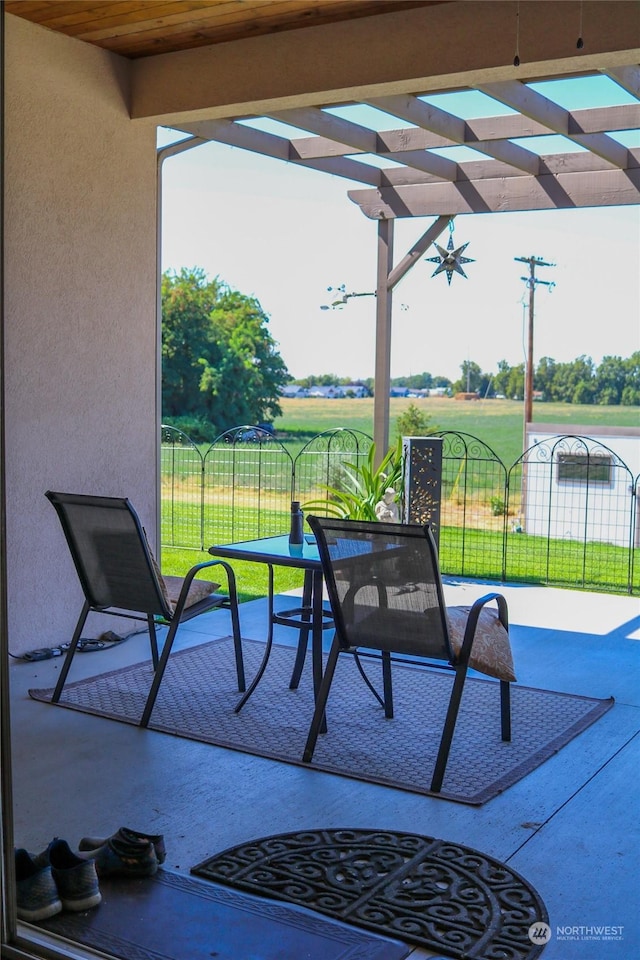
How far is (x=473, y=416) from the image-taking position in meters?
23.6

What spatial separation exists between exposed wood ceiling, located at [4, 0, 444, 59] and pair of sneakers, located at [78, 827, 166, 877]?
3.31 metres

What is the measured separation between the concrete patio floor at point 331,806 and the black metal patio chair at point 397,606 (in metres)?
0.26

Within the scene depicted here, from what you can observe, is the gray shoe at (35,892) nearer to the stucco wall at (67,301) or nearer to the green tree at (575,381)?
the stucco wall at (67,301)

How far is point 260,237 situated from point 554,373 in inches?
286

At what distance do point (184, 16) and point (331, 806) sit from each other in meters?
3.39

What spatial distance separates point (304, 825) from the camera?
3047 millimetres

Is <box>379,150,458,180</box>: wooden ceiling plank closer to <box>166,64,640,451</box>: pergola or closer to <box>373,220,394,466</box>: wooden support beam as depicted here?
<box>166,64,640,451</box>: pergola

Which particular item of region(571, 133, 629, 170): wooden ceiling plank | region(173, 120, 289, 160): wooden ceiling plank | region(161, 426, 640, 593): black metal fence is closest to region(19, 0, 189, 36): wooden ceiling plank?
region(173, 120, 289, 160): wooden ceiling plank

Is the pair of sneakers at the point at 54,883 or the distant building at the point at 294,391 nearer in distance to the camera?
the pair of sneakers at the point at 54,883

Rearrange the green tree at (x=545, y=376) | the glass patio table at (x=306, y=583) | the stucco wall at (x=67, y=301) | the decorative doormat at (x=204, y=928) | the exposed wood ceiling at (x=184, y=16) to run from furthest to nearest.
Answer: the green tree at (x=545, y=376) < the stucco wall at (x=67, y=301) < the exposed wood ceiling at (x=184, y=16) < the glass patio table at (x=306, y=583) < the decorative doormat at (x=204, y=928)

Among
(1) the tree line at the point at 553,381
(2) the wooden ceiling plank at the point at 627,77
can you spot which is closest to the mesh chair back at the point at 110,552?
(2) the wooden ceiling plank at the point at 627,77

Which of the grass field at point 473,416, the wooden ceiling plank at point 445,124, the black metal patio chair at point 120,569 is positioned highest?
the wooden ceiling plank at point 445,124

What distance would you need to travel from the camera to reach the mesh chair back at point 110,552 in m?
3.92

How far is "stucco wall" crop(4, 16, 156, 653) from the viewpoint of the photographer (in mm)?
4754
